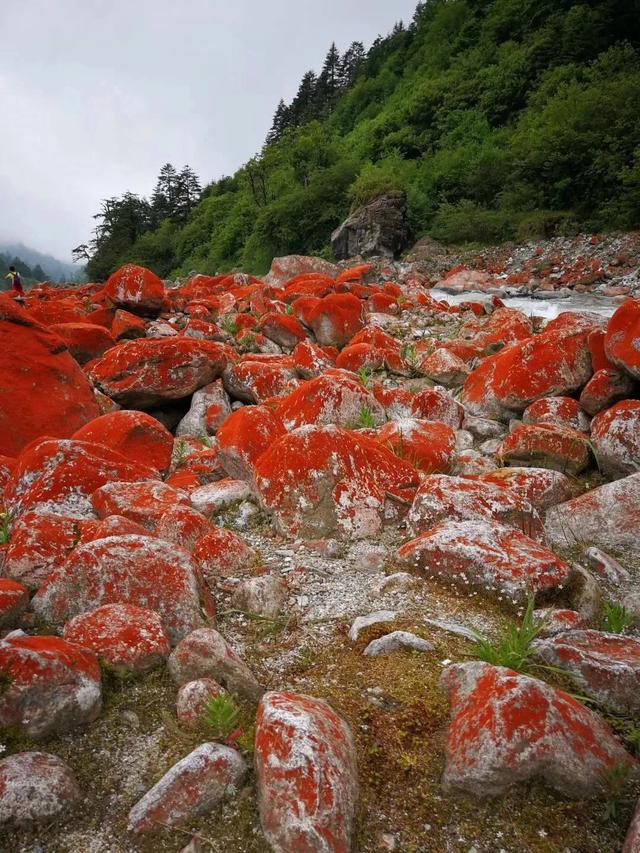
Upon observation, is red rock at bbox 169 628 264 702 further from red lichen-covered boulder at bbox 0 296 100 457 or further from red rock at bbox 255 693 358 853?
red lichen-covered boulder at bbox 0 296 100 457

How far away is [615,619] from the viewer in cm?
291

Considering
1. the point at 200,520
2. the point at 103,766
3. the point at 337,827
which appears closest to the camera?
the point at 337,827

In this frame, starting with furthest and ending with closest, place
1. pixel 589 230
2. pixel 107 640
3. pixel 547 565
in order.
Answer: pixel 589 230, pixel 547 565, pixel 107 640

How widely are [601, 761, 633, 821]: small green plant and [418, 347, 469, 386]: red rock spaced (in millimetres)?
6526

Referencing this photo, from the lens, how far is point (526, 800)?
1.86m

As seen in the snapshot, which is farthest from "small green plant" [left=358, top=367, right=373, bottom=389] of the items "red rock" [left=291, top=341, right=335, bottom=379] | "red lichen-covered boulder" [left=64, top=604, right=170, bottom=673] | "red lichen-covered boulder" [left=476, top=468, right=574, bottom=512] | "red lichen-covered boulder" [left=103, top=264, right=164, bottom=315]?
"red lichen-covered boulder" [left=103, top=264, right=164, bottom=315]

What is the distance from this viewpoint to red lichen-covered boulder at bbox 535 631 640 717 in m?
2.31

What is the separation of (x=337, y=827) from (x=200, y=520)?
97.5 inches

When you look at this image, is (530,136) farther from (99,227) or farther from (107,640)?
(99,227)

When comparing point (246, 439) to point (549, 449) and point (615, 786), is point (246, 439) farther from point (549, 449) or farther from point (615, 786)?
point (615, 786)

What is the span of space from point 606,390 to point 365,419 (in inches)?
105

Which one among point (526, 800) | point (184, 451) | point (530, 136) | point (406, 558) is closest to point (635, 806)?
point (526, 800)

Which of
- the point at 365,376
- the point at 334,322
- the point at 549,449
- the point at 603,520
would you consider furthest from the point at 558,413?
the point at 334,322

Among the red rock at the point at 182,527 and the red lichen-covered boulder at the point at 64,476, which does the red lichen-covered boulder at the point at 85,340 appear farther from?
the red rock at the point at 182,527
